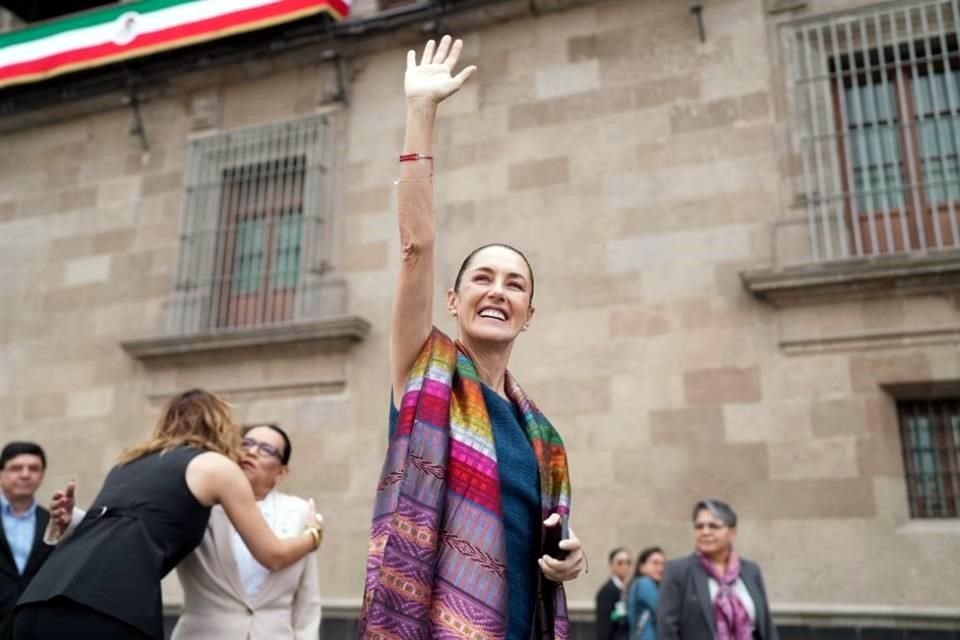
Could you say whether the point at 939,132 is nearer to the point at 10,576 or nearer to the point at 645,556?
the point at 645,556

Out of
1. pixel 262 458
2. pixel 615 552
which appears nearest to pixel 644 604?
pixel 615 552

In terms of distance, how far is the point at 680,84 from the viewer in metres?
8.65

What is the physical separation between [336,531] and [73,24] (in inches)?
302

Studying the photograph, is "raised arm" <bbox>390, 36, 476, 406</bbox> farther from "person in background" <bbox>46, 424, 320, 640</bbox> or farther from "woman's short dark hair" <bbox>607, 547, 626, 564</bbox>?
"woman's short dark hair" <bbox>607, 547, 626, 564</bbox>

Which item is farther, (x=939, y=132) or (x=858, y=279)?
(x=939, y=132)

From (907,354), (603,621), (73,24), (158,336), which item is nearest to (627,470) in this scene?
(603,621)

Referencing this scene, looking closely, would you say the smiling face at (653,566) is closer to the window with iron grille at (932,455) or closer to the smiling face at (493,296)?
the window with iron grille at (932,455)

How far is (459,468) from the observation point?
1.82 metres

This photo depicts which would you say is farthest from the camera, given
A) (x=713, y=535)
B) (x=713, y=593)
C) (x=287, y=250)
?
(x=287, y=250)

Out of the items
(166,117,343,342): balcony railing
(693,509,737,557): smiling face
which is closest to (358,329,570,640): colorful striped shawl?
(693,509,737,557): smiling face

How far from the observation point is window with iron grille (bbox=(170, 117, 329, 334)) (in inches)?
391

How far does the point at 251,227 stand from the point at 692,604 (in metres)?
7.54

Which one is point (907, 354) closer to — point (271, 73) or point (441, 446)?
point (441, 446)

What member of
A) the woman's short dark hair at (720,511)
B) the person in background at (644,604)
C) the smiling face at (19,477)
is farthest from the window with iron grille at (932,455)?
the smiling face at (19,477)
